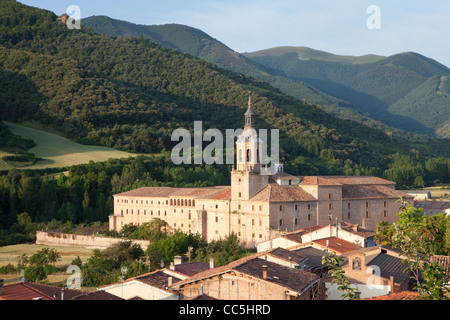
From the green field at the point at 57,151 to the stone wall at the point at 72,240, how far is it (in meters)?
23.4

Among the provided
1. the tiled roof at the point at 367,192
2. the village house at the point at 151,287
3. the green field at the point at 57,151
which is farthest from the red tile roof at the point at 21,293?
the green field at the point at 57,151

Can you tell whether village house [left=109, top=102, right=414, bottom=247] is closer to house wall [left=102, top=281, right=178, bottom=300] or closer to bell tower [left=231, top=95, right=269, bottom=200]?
bell tower [left=231, top=95, right=269, bottom=200]

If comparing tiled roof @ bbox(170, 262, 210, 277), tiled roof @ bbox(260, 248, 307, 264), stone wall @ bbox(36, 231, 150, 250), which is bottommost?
stone wall @ bbox(36, 231, 150, 250)

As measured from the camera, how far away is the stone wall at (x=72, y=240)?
58.3 m

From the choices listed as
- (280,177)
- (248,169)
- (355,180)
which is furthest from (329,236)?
(355,180)

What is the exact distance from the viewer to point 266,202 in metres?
Answer: 53.2

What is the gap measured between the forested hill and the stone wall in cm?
4109

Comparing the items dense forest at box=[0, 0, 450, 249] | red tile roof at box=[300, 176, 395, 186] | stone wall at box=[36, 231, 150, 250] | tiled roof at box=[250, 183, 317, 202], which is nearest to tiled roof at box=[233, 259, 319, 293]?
tiled roof at box=[250, 183, 317, 202]

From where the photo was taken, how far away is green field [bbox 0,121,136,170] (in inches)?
3509

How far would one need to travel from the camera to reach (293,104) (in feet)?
503

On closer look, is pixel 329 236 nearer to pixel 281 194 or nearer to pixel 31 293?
pixel 281 194

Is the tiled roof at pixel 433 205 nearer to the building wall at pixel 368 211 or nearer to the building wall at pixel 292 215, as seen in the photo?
the building wall at pixel 368 211
